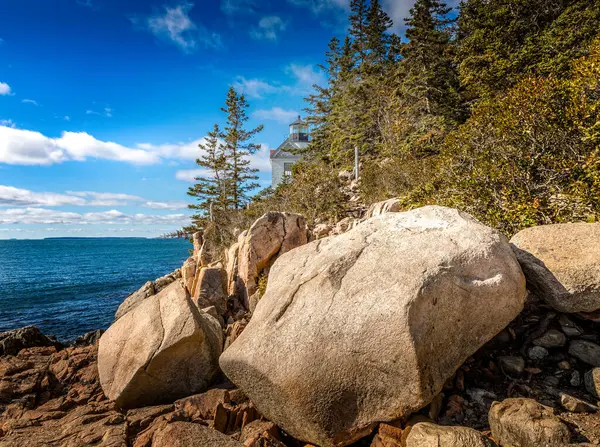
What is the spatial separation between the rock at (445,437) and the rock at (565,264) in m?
2.57

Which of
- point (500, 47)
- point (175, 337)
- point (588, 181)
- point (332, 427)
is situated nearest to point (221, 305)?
point (175, 337)

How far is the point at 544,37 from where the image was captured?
59.9ft

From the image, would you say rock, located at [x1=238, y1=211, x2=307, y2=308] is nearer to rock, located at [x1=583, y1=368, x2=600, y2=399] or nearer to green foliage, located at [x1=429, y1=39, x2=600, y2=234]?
green foliage, located at [x1=429, y1=39, x2=600, y2=234]

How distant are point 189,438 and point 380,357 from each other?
7.84 ft

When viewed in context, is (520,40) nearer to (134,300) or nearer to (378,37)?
(378,37)

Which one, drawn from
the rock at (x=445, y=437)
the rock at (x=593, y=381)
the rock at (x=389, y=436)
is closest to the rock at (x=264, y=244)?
the rock at (x=389, y=436)

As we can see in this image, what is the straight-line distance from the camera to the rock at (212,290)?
12.7 metres

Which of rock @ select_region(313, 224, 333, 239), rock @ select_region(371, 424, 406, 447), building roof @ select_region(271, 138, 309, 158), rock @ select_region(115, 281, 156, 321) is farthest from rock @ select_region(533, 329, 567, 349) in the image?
building roof @ select_region(271, 138, 309, 158)

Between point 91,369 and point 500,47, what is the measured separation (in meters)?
24.6

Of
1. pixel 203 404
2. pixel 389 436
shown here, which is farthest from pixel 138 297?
pixel 389 436

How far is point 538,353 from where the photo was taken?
16.2 feet

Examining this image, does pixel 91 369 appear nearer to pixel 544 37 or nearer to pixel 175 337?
pixel 175 337

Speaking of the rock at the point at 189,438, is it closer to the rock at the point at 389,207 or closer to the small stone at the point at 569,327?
the small stone at the point at 569,327

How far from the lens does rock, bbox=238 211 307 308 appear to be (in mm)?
12461
